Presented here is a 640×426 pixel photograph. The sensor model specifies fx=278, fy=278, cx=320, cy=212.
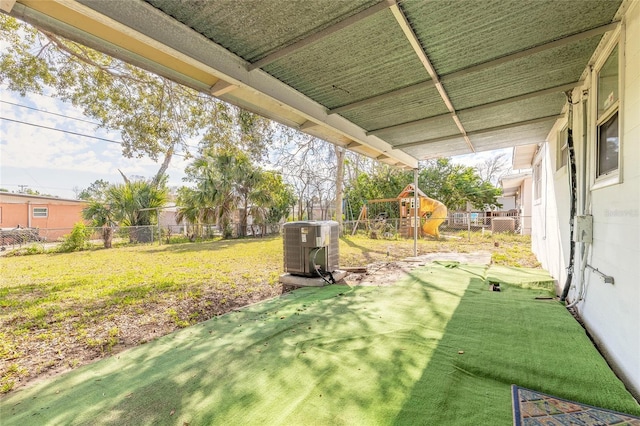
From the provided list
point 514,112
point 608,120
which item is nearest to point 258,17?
point 608,120

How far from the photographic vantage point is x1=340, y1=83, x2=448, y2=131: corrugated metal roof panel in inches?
140

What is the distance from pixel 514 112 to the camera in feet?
13.7

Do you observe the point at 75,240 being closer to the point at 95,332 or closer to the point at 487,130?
the point at 95,332

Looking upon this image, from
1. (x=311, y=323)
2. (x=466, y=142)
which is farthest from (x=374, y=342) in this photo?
(x=466, y=142)

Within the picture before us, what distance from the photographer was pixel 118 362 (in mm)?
2471

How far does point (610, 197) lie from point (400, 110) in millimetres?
2492

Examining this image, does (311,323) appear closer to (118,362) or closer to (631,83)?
(118,362)

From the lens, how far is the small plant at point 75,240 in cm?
1039

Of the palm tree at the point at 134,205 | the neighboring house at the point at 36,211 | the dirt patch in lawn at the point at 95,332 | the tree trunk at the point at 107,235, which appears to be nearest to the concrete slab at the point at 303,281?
the dirt patch in lawn at the point at 95,332

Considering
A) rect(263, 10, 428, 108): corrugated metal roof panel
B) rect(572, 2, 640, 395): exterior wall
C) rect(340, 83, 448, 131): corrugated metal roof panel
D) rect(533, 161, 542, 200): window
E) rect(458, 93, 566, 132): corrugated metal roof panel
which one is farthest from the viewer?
rect(533, 161, 542, 200): window

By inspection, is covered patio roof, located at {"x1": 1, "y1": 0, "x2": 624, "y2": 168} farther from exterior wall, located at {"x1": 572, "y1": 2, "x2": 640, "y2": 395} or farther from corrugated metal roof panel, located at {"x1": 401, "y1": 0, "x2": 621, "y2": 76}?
exterior wall, located at {"x1": 572, "y1": 2, "x2": 640, "y2": 395}

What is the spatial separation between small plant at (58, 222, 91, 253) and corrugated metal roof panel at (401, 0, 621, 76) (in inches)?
525

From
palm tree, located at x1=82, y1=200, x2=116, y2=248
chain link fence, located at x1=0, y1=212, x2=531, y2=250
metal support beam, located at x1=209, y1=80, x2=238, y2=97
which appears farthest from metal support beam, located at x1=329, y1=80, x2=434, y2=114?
palm tree, located at x1=82, y1=200, x2=116, y2=248

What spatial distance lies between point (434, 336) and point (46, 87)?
27.7 ft
